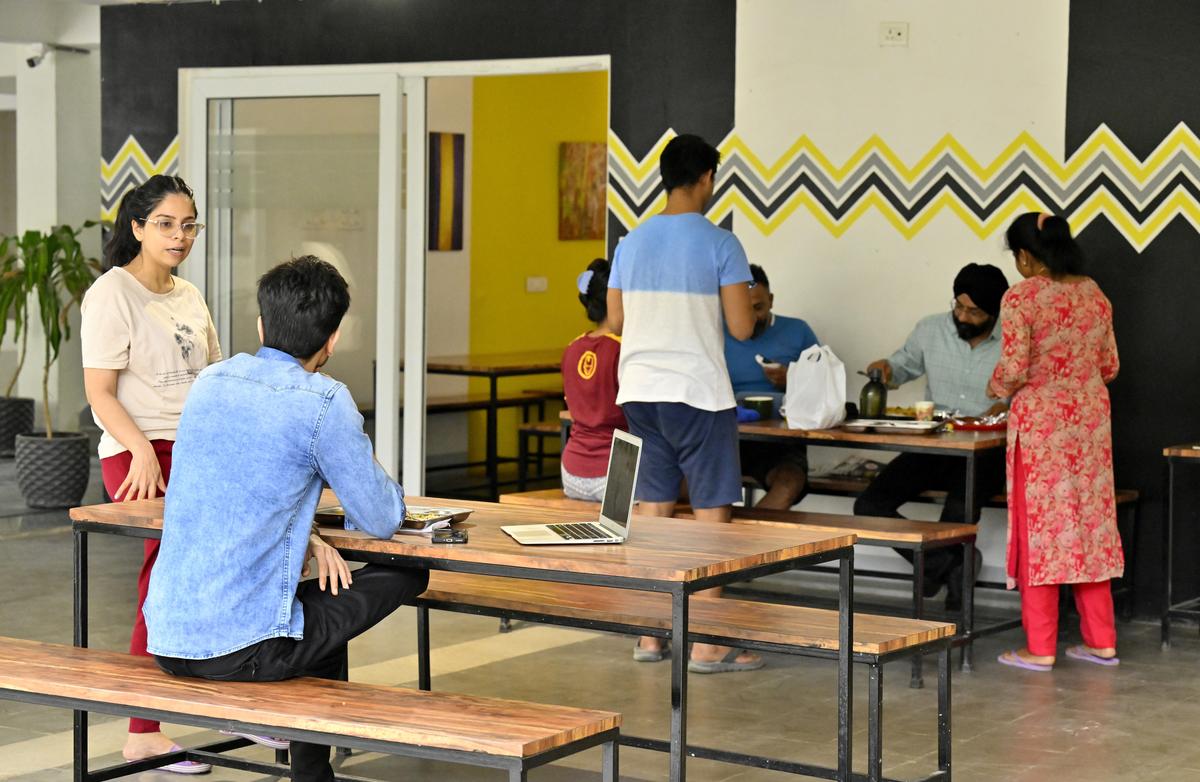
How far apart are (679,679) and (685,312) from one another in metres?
2.08

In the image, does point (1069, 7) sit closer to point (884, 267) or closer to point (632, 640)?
point (884, 267)

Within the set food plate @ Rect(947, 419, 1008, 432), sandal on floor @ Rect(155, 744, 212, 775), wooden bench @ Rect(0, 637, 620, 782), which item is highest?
food plate @ Rect(947, 419, 1008, 432)

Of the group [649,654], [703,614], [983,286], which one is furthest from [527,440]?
[703,614]

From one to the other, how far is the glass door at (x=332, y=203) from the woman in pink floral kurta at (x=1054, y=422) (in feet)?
11.5

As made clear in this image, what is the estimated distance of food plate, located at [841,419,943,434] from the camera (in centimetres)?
610

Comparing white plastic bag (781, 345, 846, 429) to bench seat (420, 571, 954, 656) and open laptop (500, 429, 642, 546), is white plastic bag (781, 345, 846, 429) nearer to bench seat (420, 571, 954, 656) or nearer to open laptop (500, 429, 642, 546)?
bench seat (420, 571, 954, 656)

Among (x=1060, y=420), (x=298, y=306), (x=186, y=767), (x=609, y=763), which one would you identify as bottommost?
(x=186, y=767)

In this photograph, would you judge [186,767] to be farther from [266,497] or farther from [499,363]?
[499,363]

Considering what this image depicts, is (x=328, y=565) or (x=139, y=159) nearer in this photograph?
(x=328, y=565)

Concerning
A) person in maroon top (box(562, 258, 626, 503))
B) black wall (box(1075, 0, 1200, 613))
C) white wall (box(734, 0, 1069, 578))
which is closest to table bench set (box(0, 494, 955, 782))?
person in maroon top (box(562, 258, 626, 503))

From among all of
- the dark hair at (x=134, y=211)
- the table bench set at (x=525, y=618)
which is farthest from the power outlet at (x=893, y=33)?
the dark hair at (x=134, y=211)

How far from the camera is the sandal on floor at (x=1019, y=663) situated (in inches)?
231

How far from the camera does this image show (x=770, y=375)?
6.85 m

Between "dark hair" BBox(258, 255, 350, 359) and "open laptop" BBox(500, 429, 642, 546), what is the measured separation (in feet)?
2.05
